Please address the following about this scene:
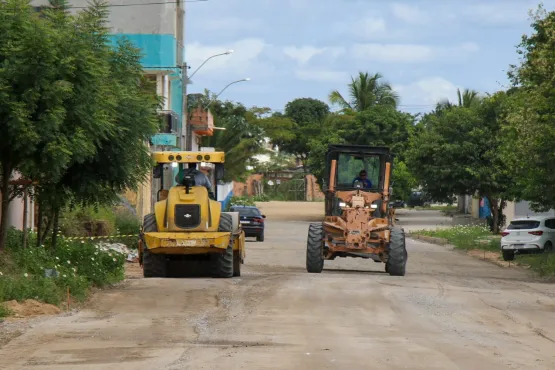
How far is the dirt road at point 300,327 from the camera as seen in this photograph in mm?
11922

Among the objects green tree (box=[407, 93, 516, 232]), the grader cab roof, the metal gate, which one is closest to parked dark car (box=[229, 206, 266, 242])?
green tree (box=[407, 93, 516, 232])

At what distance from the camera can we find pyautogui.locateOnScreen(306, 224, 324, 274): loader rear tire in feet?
86.2

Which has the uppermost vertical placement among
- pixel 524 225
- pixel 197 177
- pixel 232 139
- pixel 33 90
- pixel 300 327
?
pixel 232 139

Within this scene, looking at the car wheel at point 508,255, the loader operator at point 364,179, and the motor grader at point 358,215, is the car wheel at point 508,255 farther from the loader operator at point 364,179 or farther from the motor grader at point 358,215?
the loader operator at point 364,179

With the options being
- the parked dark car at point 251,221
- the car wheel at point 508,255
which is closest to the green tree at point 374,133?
the parked dark car at point 251,221

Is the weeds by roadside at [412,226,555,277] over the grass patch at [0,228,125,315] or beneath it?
beneath

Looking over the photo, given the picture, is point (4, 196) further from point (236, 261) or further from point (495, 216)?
point (495, 216)

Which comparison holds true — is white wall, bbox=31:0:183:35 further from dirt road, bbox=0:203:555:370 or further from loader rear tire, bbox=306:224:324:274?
dirt road, bbox=0:203:555:370

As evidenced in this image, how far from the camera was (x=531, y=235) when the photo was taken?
120 ft

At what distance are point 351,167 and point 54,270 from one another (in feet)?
32.5

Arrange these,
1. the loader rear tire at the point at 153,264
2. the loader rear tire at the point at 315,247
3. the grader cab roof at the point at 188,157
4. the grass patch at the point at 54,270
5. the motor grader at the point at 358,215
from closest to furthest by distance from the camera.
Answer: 1. the grass patch at the point at 54,270
2. the grader cab roof at the point at 188,157
3. the loader rear tire at the point at 153,264
4. the motor grader at the point at 358,215
5. the loader rear tire at the point at 315,247

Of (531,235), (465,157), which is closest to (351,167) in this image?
(531,235)

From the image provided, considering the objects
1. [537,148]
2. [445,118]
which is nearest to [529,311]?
[537,148]

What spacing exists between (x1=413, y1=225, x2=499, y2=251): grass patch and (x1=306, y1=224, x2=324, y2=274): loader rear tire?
18.1 metres
